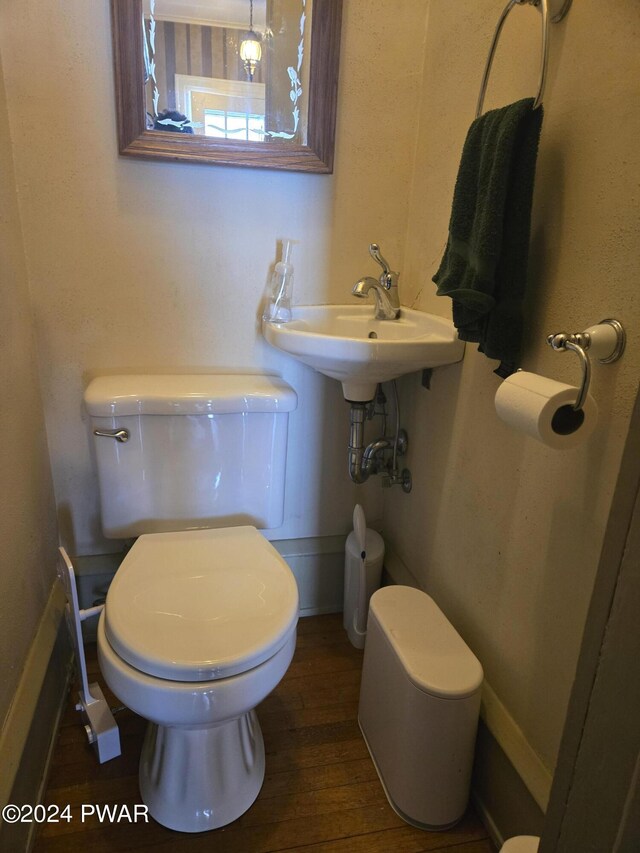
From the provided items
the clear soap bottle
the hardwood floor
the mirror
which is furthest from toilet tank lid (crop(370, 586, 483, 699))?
the mirror

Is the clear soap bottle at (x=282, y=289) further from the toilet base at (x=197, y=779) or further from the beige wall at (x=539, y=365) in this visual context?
the toilet base at (x=197, y=779)

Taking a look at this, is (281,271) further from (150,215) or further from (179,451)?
(179,451)

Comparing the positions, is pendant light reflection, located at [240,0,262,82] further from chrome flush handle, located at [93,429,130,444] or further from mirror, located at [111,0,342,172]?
chrome flush handle, located at [93,429,130,444]

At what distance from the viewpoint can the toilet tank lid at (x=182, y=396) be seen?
1.28 m

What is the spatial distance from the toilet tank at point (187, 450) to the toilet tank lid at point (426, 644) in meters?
0.42

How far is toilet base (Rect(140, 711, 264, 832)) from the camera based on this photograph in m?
1.10

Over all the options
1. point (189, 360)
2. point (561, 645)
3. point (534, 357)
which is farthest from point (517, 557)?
point (189, 360)

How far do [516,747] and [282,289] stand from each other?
3.93 feet

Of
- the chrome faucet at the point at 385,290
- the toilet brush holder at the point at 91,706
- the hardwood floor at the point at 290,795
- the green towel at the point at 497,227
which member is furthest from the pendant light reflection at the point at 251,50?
the hardwood floor at the point at 290,795

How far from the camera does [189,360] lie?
1.49 meters

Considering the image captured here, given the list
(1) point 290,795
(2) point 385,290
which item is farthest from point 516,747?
(2) point 385,290

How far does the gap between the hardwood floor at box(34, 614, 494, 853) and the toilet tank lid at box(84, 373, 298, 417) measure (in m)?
0.81

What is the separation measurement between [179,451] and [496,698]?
0.93 metres

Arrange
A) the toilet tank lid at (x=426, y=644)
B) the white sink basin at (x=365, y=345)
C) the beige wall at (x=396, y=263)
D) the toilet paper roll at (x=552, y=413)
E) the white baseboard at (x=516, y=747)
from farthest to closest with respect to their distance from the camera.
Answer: the white sink basin at (x=365, y=345) < the toilet tank lid at (x=426, y=644) < the white baseboard at (x=516, y=747) < the beige wall at (x=396, y=263) < the toilet paper roll at (x=552, y=413)
